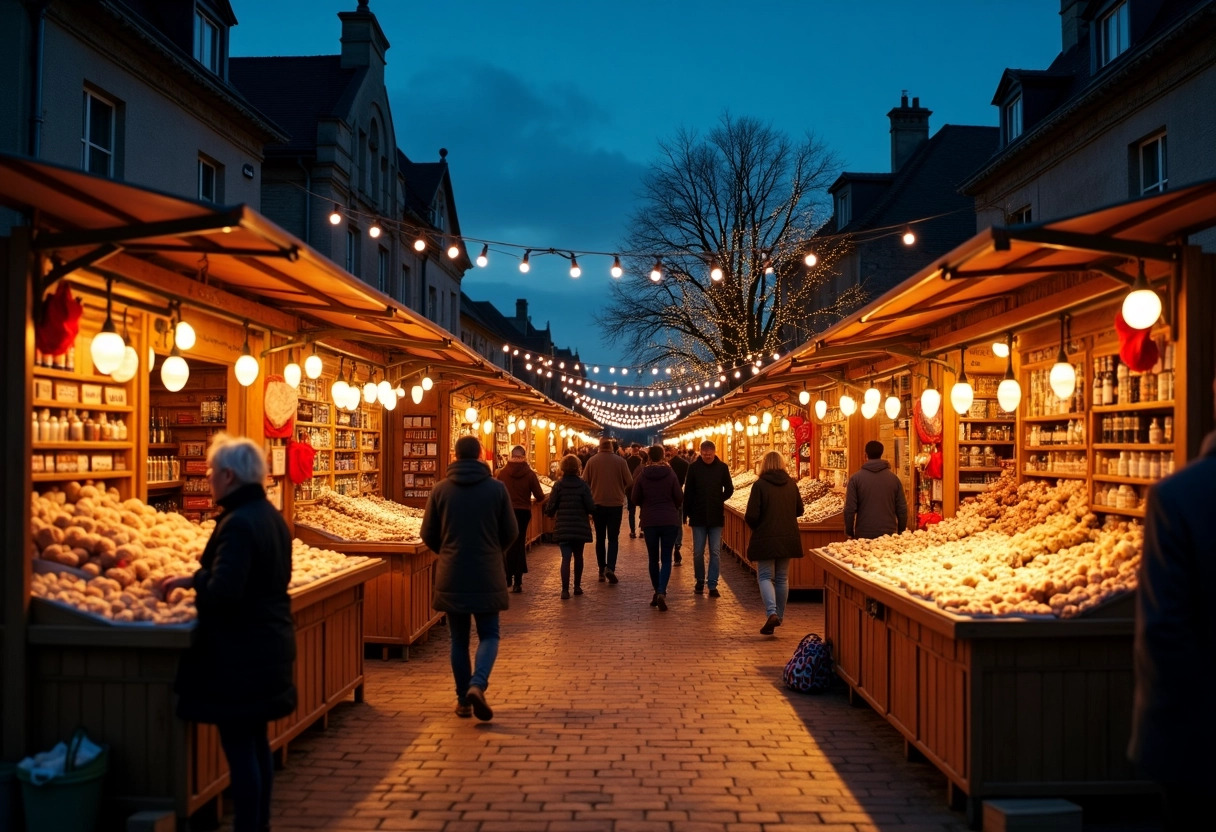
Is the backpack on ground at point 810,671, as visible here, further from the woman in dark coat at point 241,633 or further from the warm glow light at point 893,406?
the woman in dark coat at point 241,633

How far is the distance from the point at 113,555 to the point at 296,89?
2248cm

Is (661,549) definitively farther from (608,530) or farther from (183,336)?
(183,336)

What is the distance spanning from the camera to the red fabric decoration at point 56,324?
5.32 m

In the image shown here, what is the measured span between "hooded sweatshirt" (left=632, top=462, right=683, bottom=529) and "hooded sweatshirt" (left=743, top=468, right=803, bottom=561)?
2.43 m

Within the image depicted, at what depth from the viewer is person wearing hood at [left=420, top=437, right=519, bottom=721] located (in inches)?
288

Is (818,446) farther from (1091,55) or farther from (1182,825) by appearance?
(1182,825)

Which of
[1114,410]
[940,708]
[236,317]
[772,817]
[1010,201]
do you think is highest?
[1010,201]

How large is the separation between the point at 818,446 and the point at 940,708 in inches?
493

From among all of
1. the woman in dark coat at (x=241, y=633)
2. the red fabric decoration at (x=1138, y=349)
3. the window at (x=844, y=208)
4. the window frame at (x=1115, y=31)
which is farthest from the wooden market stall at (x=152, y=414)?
the window at (x=844, y=208)

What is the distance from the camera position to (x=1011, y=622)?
5324mm

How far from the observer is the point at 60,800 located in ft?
15.6

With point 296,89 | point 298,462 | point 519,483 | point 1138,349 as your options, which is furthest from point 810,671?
point 296,89

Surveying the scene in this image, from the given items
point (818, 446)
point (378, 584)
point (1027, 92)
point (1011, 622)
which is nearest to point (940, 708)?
point (1011, 622)

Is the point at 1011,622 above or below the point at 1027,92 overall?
below
